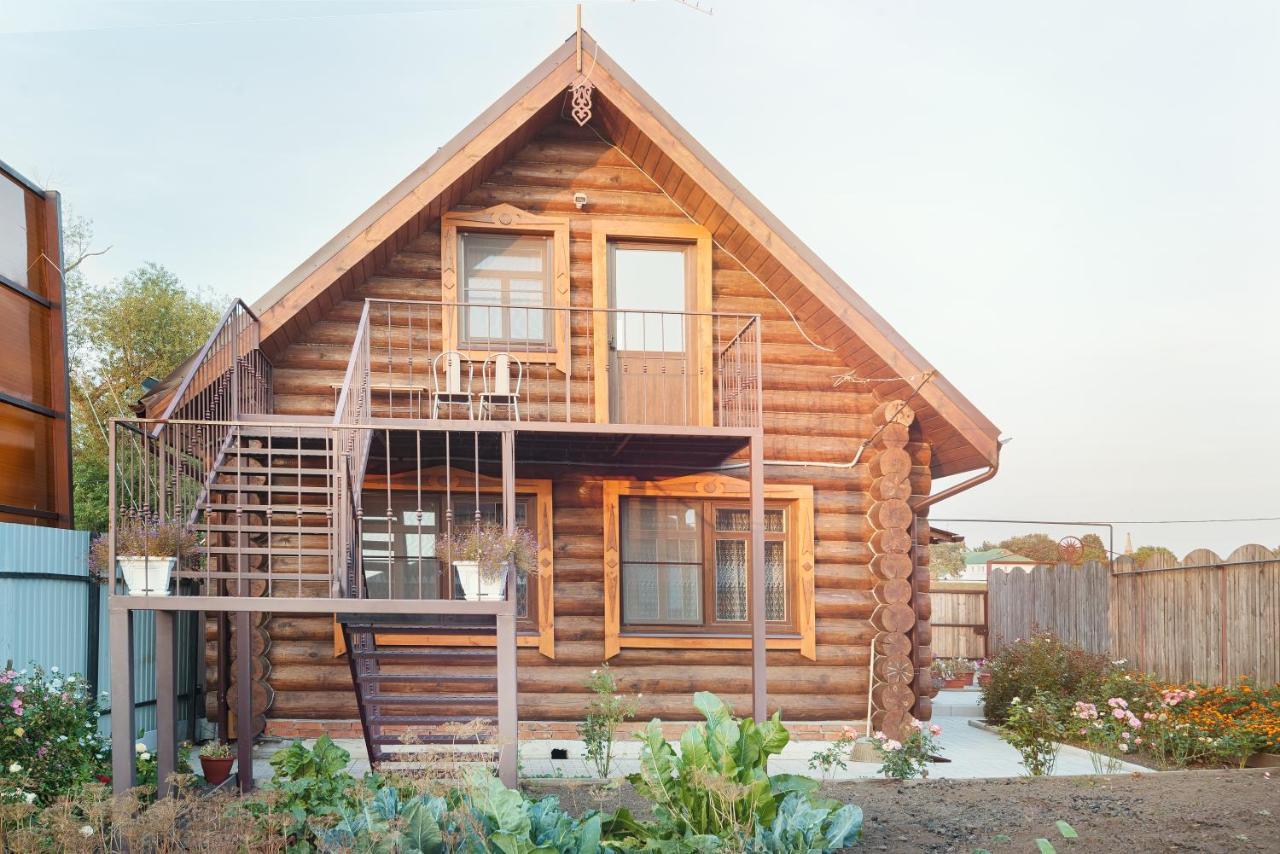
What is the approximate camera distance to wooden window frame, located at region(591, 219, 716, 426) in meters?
11.7

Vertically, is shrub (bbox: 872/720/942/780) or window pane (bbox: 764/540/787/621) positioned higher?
window pane (bbox: 764/540/787/621)

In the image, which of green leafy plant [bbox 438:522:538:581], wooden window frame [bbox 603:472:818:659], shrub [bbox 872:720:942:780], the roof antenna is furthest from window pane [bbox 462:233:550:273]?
shrub [bbox 872:720:942:780]

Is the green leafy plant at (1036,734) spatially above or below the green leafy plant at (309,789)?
below

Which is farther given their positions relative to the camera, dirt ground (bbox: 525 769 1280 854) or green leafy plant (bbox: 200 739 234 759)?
green leafy plant (bbox: 200 739 234 759)

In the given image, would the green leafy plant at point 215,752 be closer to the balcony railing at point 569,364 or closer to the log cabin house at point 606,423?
the log cabin house at point 606,423

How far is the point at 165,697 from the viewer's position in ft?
26.8

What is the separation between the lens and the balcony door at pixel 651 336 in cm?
1191

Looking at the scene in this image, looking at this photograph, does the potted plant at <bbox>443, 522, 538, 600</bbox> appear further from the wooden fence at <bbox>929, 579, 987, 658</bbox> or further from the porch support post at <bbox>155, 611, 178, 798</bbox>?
the wooden fence at <bbox>929, 579, 987, 658</bbox>

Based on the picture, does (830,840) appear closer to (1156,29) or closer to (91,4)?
(1156,29)

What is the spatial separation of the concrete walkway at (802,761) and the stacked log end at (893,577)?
2.21ft

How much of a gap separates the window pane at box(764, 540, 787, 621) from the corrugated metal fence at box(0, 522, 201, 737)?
5965 millimetres

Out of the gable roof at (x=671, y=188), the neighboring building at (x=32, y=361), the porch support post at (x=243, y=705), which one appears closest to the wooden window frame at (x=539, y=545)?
the porch support post at (x=243, y=705)

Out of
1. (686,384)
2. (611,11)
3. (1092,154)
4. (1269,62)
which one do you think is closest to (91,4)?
(611,11)

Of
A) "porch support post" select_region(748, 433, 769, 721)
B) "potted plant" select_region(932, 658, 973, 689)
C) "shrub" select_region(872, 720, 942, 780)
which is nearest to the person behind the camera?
"shrub" select_region(872, 720, 942, 780)
